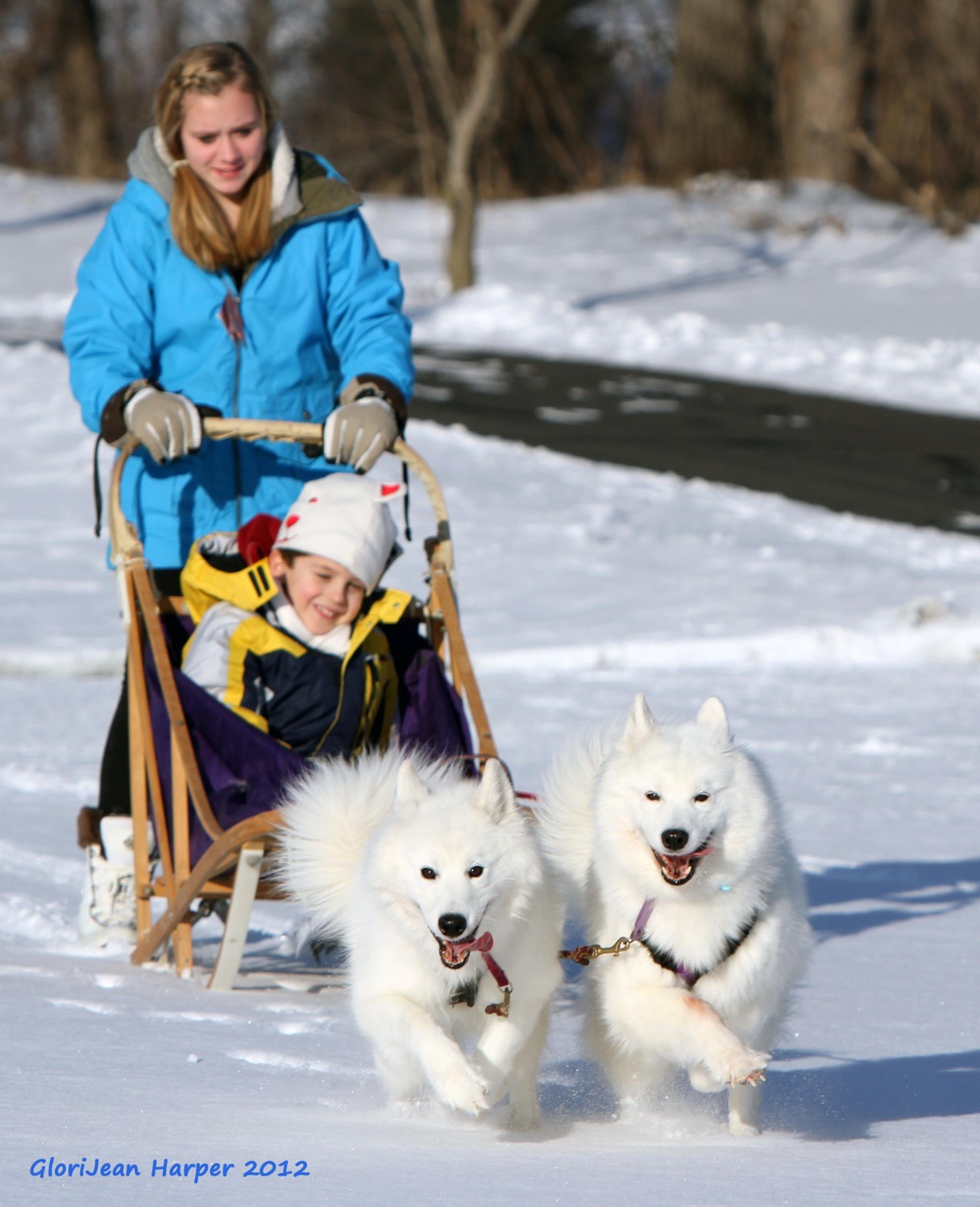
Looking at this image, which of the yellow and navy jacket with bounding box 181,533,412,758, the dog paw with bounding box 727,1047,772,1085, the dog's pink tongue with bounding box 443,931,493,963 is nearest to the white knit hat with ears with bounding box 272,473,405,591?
the yellow and navy jacket with bounding box 181,533,412,758

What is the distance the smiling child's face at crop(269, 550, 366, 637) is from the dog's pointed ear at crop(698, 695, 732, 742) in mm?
1004

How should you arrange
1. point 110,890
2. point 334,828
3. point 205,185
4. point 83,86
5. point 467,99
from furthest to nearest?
1. point 83,86
2. point 467,99
3. point 110,890
4. point 205,185
5. point 334,828

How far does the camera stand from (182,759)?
11.4ft

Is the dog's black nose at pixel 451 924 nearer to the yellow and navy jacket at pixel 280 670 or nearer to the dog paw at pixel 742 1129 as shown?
the dog paw at pixel 742 1129

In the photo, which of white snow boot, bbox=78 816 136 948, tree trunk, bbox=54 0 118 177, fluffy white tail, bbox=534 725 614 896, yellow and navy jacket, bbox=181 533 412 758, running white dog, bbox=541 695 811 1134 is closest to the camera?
running white dog, bbox=541 695 811 1134

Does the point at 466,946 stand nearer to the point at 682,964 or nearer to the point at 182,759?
the point at 682,964

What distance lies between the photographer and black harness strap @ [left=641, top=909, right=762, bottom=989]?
9.10 ft

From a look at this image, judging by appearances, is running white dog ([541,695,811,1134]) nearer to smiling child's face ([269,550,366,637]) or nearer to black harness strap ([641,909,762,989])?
black harness strap ([641,909,762,989])

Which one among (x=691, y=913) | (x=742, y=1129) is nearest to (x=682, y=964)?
(x=691, y=913)

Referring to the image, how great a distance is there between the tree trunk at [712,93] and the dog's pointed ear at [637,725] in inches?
713

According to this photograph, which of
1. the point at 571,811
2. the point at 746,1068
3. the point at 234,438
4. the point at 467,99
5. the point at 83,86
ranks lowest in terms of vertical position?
the point at 83,86

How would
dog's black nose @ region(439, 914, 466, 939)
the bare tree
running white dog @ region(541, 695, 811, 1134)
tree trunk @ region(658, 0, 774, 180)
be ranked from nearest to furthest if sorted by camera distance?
dog's black nose @ region(439, 914, 466, 939)
running white dog @ region(541, 695, 811, 1134)
the bare tree
tree trunk @ region(658, 0, 774, 180)

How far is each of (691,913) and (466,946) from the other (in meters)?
0.40

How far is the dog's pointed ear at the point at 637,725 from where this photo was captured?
9.07ft
